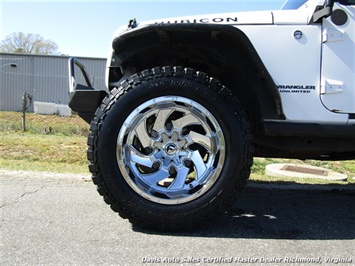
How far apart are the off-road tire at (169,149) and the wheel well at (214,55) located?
29cm

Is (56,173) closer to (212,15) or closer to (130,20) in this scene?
(130,20)

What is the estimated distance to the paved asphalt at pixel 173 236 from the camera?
7.38 ft

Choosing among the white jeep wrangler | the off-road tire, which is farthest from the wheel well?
the off-road tire

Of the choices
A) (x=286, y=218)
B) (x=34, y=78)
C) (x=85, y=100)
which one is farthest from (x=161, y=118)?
(x=34, y=78)

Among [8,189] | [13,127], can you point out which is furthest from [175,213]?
[13,127]

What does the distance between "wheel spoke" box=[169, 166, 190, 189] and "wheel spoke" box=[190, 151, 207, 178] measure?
0.27ft

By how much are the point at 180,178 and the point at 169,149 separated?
0.78 ft

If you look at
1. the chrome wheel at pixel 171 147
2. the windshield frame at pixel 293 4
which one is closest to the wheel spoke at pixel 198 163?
the chrome wheel at pixel 171 147

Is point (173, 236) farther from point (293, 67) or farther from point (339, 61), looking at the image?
point (339, 61)

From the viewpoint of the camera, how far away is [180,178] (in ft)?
9.04

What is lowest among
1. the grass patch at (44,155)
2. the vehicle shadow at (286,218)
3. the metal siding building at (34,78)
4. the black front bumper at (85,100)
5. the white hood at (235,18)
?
the metal siding building at (34,78)

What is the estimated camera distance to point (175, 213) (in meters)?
2.61

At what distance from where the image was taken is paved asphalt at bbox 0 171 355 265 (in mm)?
2248

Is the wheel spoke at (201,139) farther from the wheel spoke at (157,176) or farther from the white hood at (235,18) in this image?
the white hood at (235,18)
